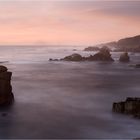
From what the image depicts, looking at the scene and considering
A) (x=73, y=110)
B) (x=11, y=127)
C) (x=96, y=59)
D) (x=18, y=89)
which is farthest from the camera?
(x=96, y=59)

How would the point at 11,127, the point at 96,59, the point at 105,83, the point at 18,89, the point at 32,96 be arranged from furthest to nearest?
the point at 96,59
the point at 105,83
the point at 18,89
the point at 32,96
the point at 11,127

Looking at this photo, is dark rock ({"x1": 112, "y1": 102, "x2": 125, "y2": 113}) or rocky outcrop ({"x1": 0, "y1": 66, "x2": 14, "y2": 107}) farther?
rocky outcrop ({"x1": 0, "y1": 66, "x2": 14, "y2": 107})

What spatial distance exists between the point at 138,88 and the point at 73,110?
3441 centimetres

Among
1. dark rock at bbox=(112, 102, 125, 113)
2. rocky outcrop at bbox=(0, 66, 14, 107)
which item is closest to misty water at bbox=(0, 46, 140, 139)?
dark rock at bbox=(112, 102, 125, 113)

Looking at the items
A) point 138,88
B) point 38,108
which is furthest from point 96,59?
point 38,108

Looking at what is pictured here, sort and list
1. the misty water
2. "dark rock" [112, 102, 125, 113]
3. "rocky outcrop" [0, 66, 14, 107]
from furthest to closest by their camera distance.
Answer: "rocky outcrop" [0, 66, 14, 107] → "dark rock" [112, 102, 125, 113] → the misty water

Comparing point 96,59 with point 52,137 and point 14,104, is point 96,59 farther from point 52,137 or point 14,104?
point 52,137

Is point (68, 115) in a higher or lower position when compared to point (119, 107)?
lower

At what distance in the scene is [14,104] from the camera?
67.9 metres

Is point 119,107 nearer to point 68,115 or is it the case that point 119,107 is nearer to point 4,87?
point 68,115

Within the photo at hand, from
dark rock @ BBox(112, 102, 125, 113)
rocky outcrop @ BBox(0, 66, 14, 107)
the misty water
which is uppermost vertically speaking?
rocky outcrop @ BBox(0, 66, 14, 107)

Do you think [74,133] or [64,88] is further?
[64,88]

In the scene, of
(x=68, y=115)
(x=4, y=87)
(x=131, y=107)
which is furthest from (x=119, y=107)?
(x=4, y=87)

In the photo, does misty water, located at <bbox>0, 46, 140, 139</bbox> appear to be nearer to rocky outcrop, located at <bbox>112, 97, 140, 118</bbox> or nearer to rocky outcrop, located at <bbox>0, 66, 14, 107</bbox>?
rocky outcrop, located at <bbox>112, 97, 140, 118</bbox>
